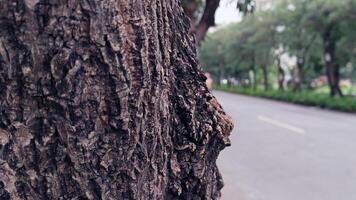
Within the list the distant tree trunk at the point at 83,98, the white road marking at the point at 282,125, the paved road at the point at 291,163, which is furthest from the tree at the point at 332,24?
the distant tree trunk at the point at 83,98

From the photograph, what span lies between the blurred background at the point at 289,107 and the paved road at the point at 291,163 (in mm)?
15

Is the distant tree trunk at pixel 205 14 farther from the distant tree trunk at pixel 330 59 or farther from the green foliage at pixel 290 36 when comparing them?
the distant tree trunk at pixel 330 59

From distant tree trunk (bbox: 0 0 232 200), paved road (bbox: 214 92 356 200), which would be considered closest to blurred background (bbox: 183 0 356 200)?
paved road (bbox: 214 92 356 200)

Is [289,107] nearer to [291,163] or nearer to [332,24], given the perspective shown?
[332,24]

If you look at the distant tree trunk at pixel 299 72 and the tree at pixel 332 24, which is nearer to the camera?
the tree at pixel 332 24

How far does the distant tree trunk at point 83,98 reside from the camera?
1631mm

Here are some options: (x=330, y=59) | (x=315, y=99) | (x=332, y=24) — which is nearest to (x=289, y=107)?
(x=315, y=99)

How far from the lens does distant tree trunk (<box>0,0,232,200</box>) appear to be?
1631 mm

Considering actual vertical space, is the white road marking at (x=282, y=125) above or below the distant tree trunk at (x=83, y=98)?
below

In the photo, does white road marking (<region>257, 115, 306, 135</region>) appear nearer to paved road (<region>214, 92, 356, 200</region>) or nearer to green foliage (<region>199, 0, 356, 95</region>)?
paved road (<region>214, 92, 356, 200</region>)

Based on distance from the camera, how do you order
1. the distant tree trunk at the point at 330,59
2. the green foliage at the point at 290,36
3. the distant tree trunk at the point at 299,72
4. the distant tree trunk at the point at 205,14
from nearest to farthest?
the distant tree trunk at the point at 205,14 → the green foliage at the point at 290,36 → the distant tree trunk at the point at 330,59 → the distant tree trunk at the point at 299,72

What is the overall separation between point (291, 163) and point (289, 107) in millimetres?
18646

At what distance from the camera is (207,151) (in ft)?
6.83

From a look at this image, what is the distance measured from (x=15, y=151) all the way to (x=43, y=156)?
0.28ft
